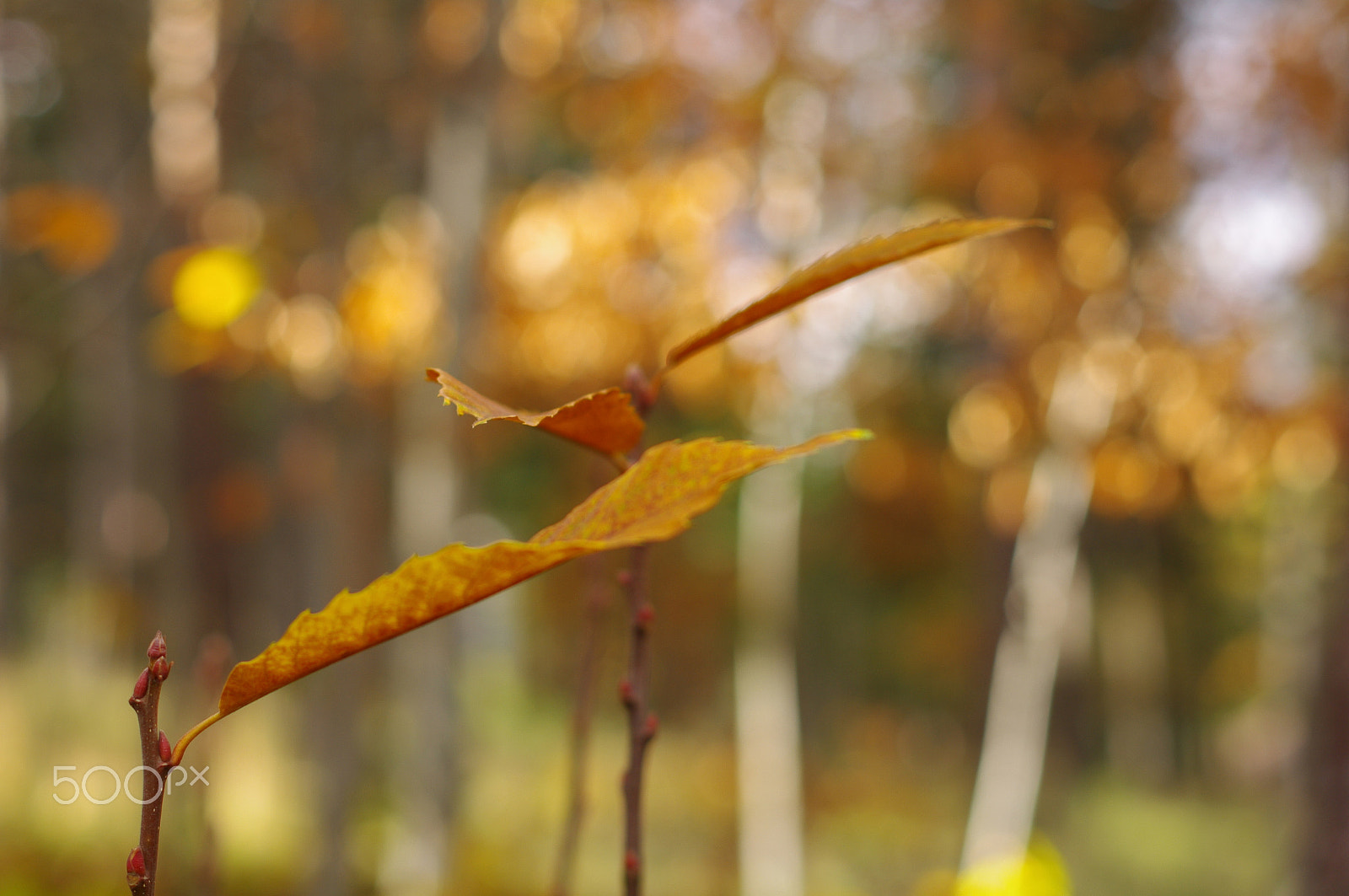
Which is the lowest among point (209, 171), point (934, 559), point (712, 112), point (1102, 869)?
point (1102, 869)

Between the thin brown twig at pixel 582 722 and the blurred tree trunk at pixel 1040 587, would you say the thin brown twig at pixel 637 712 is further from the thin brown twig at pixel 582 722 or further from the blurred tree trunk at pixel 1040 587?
the blurred tree trunk at pixel 1040 587

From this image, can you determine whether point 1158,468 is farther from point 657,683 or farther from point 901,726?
point 901,726

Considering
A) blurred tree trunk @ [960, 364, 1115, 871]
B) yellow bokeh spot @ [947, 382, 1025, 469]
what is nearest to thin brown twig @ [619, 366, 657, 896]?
blurred tree trunk @ [960, 364, 1115, 871]

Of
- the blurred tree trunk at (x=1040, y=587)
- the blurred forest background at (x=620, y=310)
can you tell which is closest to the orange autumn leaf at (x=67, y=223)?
the blurred forest background at (x=620, y=310)

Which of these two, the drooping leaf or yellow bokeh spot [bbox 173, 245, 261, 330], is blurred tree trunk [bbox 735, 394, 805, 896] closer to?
yellow bokeh spot [bbox 173, 245, 261, 330]

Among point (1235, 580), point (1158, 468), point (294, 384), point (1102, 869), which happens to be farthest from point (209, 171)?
point (1235, 580)

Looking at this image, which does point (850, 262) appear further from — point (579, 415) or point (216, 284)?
point (216, 284)

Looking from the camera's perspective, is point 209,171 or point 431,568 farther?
point 209,171
